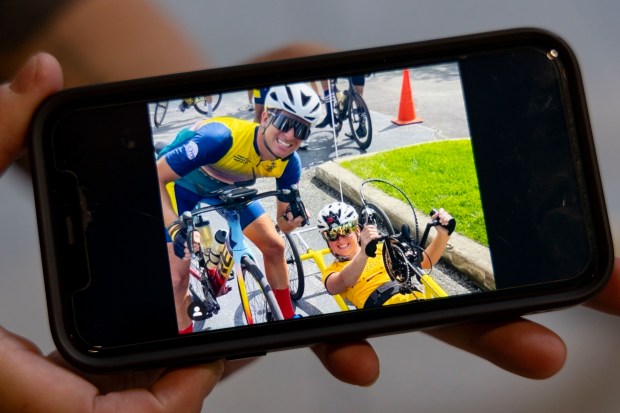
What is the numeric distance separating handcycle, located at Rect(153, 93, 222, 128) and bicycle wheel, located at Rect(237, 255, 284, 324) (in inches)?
4.9

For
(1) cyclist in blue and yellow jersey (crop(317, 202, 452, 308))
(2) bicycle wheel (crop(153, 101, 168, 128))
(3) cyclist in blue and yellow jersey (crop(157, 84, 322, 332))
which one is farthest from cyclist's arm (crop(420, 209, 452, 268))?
(2) bicycle wheel (crop(153, 101, 168, 128))

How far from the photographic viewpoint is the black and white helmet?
0.43 meters

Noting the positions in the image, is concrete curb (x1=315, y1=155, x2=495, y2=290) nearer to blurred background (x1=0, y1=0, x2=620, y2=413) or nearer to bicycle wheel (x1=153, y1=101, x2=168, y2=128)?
bicycle wheel (x1=153, y1=101, x2=168, y2=128)

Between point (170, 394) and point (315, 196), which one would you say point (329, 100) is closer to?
point (315, 196)

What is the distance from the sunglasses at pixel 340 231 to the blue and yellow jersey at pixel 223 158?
5 centimetres

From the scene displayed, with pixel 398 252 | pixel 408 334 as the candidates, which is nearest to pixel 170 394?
pixel 398 252

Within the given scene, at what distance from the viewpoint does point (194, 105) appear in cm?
42

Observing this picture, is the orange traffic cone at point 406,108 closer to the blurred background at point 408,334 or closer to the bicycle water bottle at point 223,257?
the bicycle water bottle at point 223,257

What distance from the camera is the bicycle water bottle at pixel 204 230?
424mm

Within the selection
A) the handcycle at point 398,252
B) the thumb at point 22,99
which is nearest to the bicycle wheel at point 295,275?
the handcycle at point 398,252

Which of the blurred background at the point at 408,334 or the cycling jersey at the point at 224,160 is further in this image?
the blurred background at the point at 408,334

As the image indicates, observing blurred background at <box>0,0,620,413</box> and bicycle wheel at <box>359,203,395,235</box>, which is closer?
bicycle wheel at <box>359,203,395,235</box>

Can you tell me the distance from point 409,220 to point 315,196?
2.9 inches

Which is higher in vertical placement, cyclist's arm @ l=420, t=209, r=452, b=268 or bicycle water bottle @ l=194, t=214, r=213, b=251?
bicycle water bottle @ l=194, t=214, r=213, b=251
